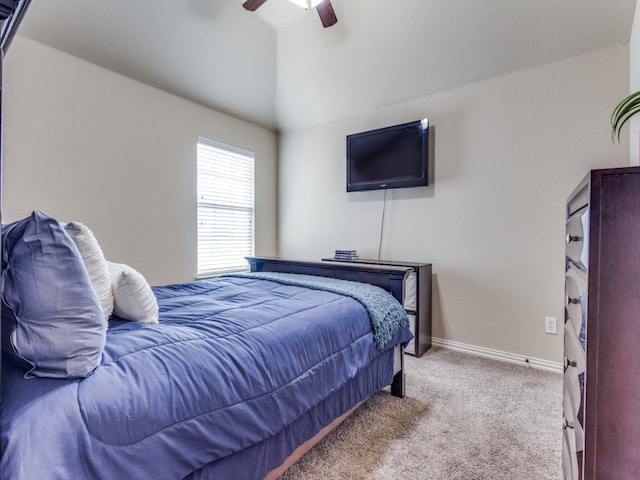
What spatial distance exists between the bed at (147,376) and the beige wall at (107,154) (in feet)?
5.48

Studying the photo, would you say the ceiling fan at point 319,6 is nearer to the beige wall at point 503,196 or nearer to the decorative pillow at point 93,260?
the beige wall at point 503,196

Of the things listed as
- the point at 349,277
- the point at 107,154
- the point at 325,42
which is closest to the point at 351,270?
the point at 349,277

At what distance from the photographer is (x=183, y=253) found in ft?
11.2

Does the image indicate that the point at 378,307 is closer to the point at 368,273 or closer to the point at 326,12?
the point at 368,273

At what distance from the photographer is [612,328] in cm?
85

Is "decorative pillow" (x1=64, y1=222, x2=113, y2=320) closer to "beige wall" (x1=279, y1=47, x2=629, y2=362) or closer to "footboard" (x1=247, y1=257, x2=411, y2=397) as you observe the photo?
"footboard" (x1=247, y1=257, x2=411, y2=397)

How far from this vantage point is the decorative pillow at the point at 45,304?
80 centimetres

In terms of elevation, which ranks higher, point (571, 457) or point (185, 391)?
point (185, 391)

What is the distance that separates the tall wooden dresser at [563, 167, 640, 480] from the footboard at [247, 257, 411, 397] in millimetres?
1252

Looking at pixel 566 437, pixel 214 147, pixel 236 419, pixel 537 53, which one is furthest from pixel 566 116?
pixel 214 147

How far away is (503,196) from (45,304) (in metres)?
3.06

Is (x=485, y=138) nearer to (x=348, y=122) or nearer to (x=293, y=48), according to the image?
(x=348, y=122)

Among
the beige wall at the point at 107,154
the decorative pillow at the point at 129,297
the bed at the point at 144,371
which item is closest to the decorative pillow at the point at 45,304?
the bed at the point at 144,371

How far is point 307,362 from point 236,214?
2951 mm
